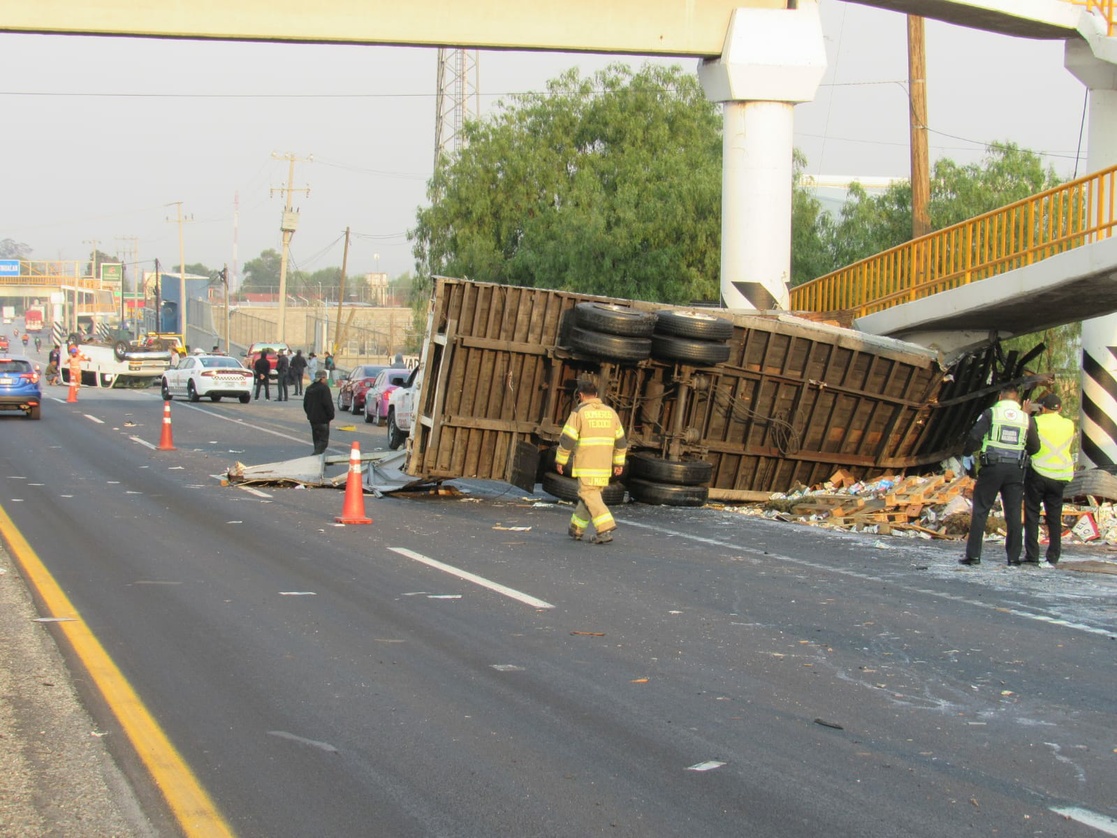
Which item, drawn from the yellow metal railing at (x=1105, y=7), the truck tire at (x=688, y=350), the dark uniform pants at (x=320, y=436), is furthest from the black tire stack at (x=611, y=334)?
the yellow metal railing at (x=1105, y=7)

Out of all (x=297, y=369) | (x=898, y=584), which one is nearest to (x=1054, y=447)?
(x=898, y=584)

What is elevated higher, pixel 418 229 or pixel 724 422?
pixel 418 229

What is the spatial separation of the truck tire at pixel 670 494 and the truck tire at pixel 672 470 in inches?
2.5

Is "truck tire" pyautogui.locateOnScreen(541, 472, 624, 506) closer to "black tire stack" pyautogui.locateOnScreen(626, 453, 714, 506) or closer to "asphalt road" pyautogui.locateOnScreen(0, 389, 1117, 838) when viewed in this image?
"black tire stack" pyautogui.locateOnScreen(626, 453, 714, 506)

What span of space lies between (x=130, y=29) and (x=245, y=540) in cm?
1106

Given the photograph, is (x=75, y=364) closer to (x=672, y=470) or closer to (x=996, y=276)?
(x=672, y=470)

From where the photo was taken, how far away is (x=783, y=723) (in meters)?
6.56

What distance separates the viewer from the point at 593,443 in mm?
12898

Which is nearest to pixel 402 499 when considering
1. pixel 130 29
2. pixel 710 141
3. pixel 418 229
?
pixel 130 29

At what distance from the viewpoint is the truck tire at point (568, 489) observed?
15.9 metres

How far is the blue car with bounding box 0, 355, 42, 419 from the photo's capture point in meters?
32.3

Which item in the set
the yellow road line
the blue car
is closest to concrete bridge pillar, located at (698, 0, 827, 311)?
the yellow road line

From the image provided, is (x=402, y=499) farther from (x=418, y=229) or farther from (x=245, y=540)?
(x=418, y=229)

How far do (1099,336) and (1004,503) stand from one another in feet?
29.2
